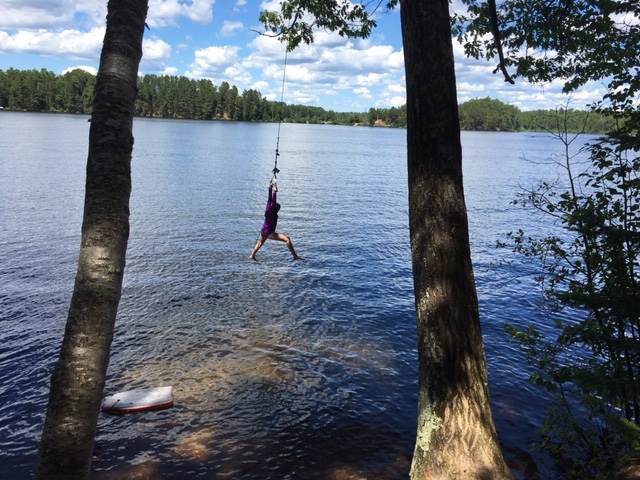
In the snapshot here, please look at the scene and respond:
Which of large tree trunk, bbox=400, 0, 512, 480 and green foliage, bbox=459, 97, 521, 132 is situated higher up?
green foliage, bbox=459, 97, 521, 132

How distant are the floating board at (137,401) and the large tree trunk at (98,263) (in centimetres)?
606

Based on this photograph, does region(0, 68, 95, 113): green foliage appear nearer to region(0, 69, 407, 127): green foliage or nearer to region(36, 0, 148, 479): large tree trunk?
region(0, 69, 407, 127): green foliage

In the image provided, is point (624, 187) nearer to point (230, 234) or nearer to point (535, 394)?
point (535, 394)

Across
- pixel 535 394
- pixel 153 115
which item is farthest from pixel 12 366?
pixel 153 115

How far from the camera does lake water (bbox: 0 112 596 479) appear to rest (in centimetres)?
743

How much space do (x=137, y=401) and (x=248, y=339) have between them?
135 inches

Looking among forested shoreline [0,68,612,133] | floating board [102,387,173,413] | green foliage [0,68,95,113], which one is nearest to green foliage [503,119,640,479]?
floating board [102,387,173,413]

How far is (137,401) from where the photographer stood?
8.41 metres

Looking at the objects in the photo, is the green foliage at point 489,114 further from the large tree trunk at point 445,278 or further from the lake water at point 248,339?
the large tree trunk at point 445,278

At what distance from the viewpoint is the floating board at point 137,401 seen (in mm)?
8289

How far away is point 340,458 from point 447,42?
6163 mm

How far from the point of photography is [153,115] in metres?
165

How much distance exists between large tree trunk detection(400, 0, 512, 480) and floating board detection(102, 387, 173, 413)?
17.9ft

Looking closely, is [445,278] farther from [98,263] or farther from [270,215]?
[270,215]
